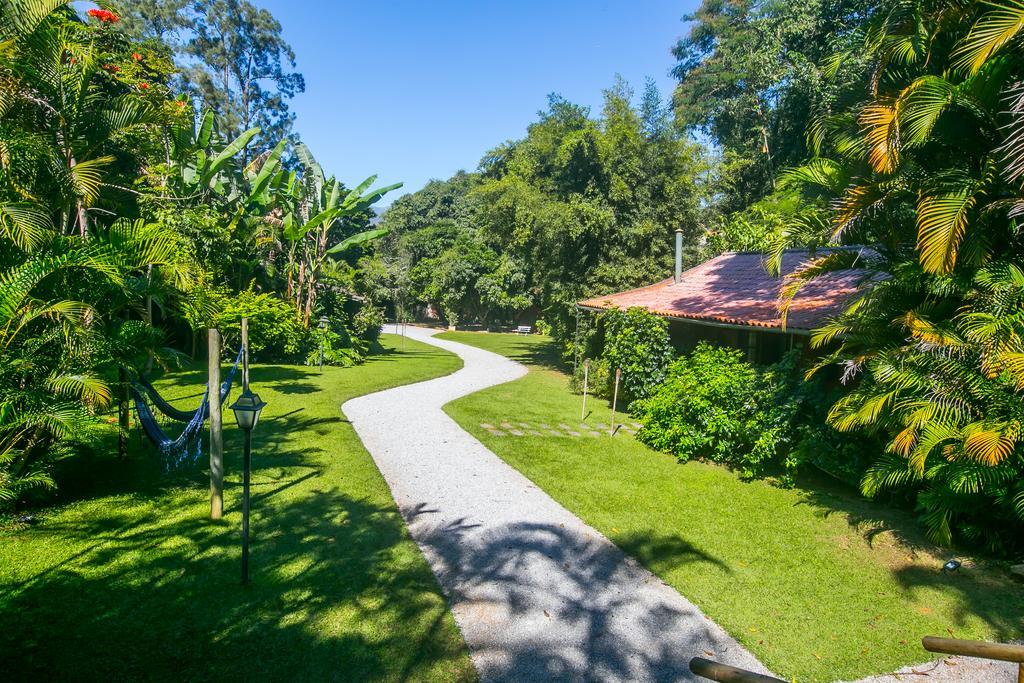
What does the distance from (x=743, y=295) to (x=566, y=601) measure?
1025 centimetres

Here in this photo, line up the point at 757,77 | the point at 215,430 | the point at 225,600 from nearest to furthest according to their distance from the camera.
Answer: the point at 225,600
the point at 215,430
the point at 757,77

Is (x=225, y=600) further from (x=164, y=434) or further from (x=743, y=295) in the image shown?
(x=743, y=295)

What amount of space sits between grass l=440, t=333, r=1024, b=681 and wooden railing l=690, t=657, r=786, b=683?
8.99 feet

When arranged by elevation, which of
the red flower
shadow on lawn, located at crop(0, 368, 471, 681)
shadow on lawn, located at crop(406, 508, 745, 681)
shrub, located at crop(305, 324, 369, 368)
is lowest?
shadow on lawn, located at crop(406, 508, 745, 681)

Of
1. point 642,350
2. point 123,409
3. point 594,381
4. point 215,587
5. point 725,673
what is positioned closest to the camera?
point 725,673

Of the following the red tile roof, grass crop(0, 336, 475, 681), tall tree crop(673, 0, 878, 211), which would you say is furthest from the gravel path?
tall tree crop(673, 0, 878, 211)

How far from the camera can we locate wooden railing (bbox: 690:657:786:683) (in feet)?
7.13

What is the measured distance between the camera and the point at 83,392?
5.97 metres

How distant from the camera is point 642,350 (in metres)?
13.4

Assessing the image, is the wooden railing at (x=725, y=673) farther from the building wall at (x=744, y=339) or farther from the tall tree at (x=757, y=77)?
the tall tree at (x=757, y=77)

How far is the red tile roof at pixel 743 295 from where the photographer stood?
35.2 feet

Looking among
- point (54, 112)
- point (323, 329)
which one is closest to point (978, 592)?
point (54, 112)

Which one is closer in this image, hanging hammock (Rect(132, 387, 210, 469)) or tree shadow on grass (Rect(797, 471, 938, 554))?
tree shadow on grass (Rect(797, 471, 938, 554))

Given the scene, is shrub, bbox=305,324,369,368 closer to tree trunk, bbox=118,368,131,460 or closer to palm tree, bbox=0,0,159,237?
tree trunk, bbox=118,368,131,460
